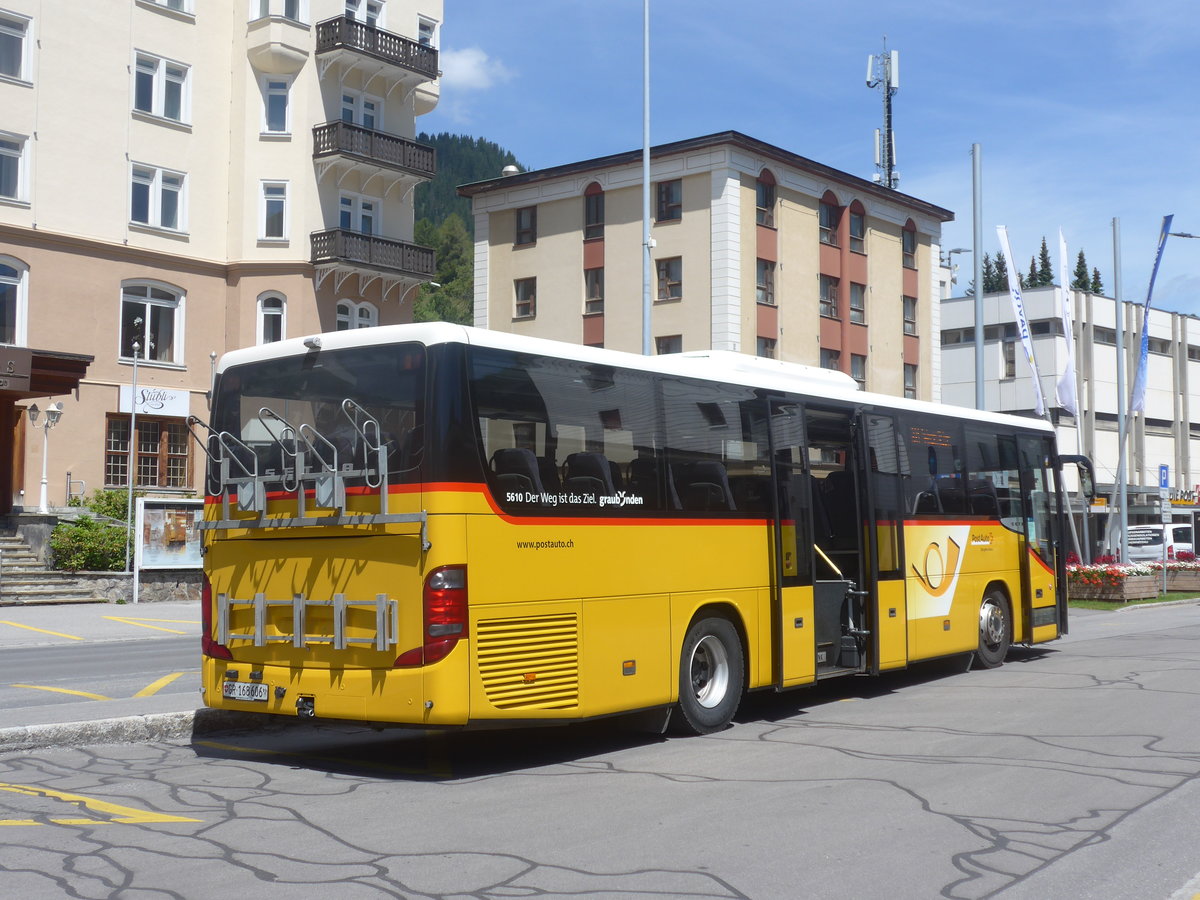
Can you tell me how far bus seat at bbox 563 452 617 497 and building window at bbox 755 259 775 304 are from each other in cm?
3632

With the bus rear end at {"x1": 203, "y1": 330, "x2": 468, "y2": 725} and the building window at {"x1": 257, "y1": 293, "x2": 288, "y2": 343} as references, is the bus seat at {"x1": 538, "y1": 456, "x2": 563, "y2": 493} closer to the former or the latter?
the bus rear end at {"x1": 203, "y1": 330, "x2": 468, "y2": 725}

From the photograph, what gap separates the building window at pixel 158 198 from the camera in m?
37.3

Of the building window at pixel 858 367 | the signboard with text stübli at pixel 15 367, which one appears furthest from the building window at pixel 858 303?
the signboard with text stübli at pixel 15 367

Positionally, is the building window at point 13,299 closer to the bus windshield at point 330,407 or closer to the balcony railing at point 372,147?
the balcony railing at point 372,147

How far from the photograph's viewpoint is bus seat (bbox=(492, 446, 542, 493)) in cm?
931

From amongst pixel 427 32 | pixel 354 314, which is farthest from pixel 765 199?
pixel 354 314

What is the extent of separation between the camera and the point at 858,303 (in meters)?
50.9

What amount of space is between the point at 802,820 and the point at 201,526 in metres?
5.46

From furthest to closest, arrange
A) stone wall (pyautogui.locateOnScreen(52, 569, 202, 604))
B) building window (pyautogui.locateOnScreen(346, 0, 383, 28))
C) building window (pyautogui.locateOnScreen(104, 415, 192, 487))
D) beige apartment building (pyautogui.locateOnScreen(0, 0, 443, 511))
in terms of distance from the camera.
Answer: building window (pyautogui.locateOnScreen(346, 0, 383, 28)) < building window (pyautogui.locateOnScreen(104, 415, 192, 487)) < beige apartment building (pyautogui.locateOnScreen(0, 0, 443, 511)) < stone wall (pyautogui.locateOnScreen(52, 569, 202, 604))

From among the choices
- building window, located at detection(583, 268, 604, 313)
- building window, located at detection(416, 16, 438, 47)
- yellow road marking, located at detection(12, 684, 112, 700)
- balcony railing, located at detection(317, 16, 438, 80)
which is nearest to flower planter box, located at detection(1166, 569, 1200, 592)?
building window, located at detection(583, 268, 604, 313)

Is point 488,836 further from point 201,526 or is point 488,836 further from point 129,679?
point 129,679

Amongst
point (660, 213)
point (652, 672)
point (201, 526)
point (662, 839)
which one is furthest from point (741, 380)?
point (660, 213)

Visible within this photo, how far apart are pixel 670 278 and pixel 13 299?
2140 cm

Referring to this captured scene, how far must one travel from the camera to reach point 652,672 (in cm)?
1052
